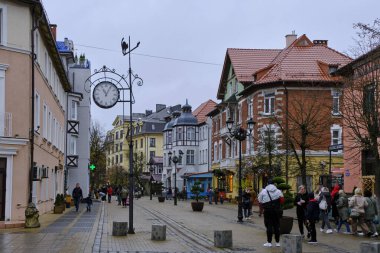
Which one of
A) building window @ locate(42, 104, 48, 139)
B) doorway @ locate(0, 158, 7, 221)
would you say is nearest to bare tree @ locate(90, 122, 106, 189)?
building window @ locate(42, 104, 48, 139)

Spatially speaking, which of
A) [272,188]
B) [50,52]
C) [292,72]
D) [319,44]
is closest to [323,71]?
[292,72]

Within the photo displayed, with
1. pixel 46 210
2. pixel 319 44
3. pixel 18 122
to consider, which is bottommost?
pixel 46 210

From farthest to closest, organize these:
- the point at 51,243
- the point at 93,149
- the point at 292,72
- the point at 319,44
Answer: the point at 93,149 < the point at 319,44 < the point at 292,72 < the point at 51,243

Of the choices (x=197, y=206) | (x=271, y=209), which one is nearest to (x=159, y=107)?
(x=197, y=206)

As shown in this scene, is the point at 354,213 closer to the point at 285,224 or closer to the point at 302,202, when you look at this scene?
the point at 285,224

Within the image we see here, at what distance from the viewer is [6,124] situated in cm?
2259

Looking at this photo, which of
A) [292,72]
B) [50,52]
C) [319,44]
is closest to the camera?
[50,52]

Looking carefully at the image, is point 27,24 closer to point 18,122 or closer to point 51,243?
point 18,122

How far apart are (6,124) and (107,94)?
4978 mm

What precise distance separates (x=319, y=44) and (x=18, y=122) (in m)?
35.3

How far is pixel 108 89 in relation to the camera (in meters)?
20.0

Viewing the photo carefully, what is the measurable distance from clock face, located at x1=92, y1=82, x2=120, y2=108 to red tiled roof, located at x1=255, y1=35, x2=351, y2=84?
28.0 m

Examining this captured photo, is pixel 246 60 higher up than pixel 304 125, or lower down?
higher up

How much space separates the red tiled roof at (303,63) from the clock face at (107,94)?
28.0m
